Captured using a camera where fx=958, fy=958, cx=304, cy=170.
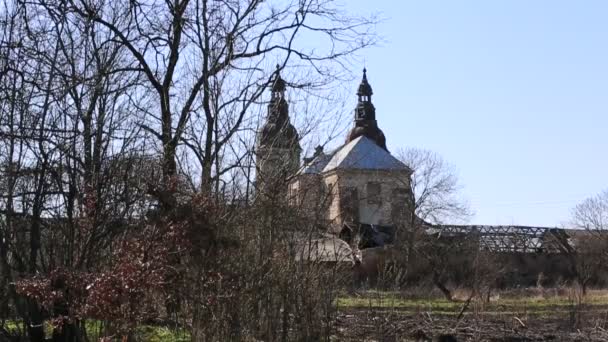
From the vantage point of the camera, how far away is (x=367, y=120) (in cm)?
9062

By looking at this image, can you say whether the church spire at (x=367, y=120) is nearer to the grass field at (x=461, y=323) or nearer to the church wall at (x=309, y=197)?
the grass field at (x=461, y=323)

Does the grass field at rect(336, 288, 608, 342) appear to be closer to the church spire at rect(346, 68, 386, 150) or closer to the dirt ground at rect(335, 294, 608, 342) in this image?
the dirt ground at rect(335, 294, 608, 342)

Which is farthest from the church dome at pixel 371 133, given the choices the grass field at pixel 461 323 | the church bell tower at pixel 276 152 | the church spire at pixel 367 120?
the church bell tower at pixel 276 152

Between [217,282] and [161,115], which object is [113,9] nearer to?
[161,115]

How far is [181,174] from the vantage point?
14.3 metres

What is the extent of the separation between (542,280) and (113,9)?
4466 cm

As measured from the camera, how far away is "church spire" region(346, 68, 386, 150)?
290 feet

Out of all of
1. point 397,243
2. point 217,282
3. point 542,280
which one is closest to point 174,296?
point 217,282

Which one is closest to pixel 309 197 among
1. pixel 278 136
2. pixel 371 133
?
pixel 278 136

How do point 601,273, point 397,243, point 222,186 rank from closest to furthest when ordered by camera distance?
point 222,186 < point 397,243 < point 601,273

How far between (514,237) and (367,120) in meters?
29.8

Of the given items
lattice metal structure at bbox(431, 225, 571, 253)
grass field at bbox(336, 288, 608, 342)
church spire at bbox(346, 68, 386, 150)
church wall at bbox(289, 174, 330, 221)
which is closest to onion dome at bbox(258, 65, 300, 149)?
church wall at bbox(289, 174, 330, 221)

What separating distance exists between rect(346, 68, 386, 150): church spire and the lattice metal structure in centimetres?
2457

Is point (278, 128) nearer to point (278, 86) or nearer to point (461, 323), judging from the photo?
point (278, 86)
